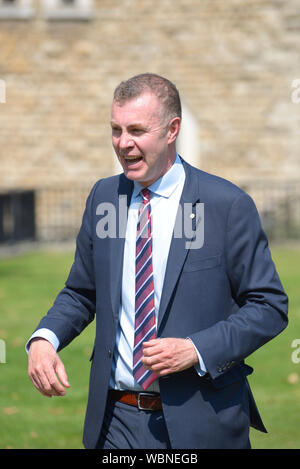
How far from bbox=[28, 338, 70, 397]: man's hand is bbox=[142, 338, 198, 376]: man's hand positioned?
1.29 feet

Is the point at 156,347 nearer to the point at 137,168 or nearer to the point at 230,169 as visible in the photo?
the point at 137,168

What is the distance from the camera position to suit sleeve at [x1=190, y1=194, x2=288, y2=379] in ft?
9.98

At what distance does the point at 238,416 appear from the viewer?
3.22 meters

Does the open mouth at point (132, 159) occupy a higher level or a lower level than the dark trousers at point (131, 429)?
higher

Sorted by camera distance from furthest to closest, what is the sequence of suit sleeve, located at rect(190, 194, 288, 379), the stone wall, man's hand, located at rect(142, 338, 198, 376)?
the stone wall < suit sleeve, located at rect(190, 194, 288, 379) < man's hand, located at rect(142, 338, 198, 376)

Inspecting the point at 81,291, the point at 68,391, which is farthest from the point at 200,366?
the point at 68,391

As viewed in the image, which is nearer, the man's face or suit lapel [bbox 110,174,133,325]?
the man's face

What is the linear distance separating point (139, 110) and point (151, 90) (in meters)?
0.09

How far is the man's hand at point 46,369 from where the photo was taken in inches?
123

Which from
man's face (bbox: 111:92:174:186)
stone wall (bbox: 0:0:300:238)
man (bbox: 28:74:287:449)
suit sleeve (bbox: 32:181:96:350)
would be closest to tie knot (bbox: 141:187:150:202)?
man (bbox: 28:74:287:449)

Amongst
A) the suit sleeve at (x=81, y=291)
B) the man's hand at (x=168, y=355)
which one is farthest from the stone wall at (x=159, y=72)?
the man's hand at (x=168, y=355)

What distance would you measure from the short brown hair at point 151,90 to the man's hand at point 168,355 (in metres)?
0.89

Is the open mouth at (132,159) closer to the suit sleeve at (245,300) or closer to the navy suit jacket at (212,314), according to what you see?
the navy suit jacket at (212,314)

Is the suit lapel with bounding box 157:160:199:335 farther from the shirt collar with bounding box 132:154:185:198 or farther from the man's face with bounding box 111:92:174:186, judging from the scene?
the man's face with bounding box 111:92:174:186
